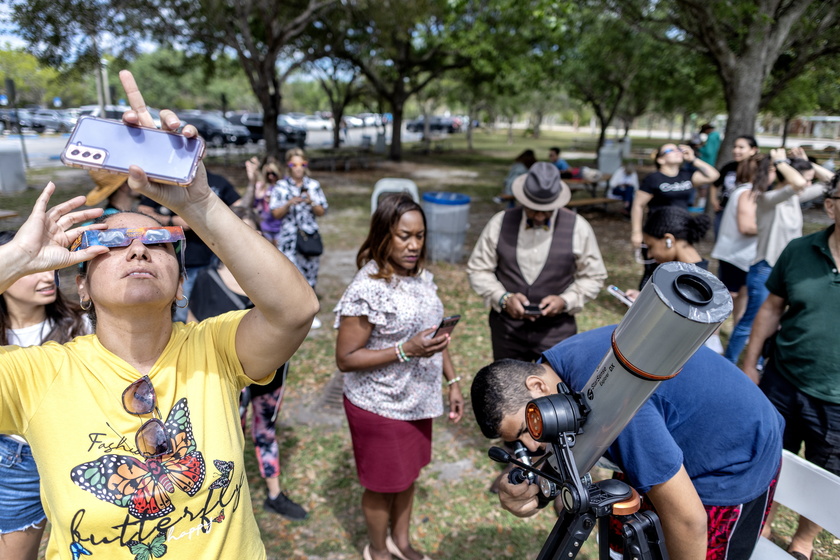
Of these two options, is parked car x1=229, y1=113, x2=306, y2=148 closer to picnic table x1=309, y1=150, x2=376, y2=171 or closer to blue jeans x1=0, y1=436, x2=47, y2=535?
picnic table x1=309, y1=150, x2=376, y2=171

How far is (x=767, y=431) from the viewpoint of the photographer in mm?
1736

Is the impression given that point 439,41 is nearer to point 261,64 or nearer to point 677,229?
point 261,64

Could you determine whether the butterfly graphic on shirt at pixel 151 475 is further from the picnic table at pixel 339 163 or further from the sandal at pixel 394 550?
the picnic table at pixel 339 163

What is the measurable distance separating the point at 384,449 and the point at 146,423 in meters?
1.42

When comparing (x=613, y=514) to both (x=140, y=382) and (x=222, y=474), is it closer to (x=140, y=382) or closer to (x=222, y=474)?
(x=222, y=474)

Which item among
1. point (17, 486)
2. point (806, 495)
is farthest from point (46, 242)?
point (806, 495)

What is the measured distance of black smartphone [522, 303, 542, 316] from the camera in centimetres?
325

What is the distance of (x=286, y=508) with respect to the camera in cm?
329

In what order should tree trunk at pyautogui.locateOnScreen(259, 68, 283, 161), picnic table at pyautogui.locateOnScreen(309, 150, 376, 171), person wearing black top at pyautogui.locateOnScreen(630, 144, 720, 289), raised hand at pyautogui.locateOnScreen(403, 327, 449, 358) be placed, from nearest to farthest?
raised hand at pyautogui.locateOnScreen(403, 327, 449, 358), person wearing black top at pyautogui.locateOnScreen(630, 144, 720, 289), tree trunk at pyautogui.locateOnScreen(259, 68, 283, 161), picnic table at pyautogui.locateOnScreen(309, 150, 376, 171)

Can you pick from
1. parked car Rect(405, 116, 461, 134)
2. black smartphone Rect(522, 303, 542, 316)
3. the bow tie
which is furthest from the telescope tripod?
parked car Rect(405, 116, 461, 134)

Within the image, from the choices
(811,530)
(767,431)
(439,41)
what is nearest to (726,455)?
(767,431)

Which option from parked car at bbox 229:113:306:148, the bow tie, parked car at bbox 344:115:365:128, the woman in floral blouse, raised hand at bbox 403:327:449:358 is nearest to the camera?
raised hand at bbox 403:327:449:358

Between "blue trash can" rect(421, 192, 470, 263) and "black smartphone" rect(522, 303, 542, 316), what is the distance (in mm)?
4736

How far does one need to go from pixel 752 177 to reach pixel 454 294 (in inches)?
143
